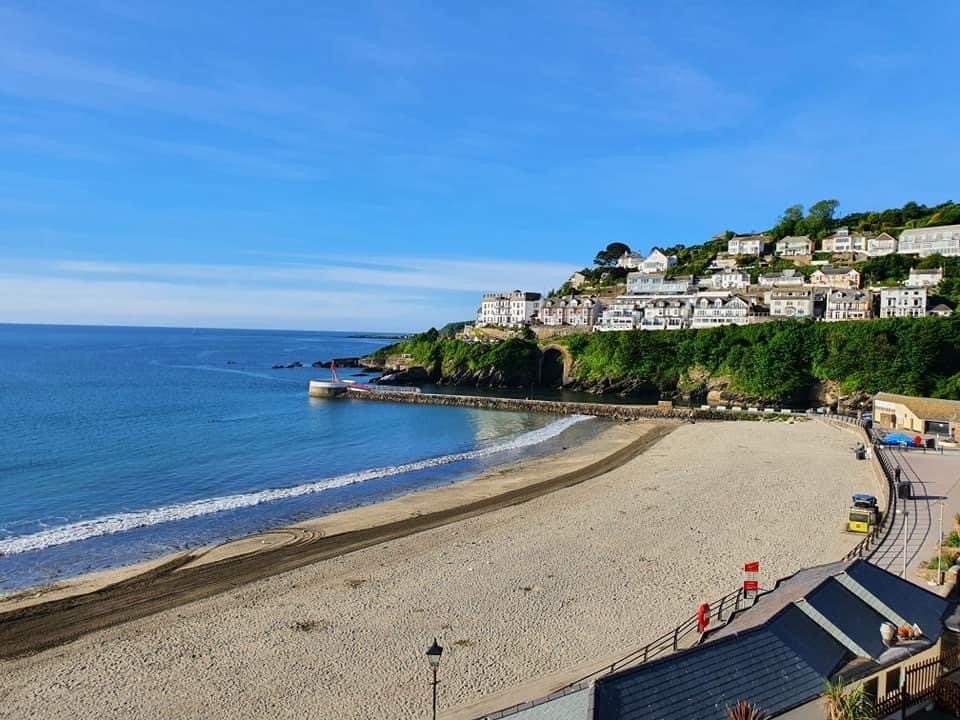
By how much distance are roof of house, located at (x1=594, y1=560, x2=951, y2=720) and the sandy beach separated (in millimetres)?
5741

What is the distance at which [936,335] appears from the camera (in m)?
59.1

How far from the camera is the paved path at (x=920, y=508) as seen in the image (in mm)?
18188

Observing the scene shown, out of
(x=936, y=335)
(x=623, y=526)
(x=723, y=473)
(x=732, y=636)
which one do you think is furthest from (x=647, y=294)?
Result: (x=732, y=636)

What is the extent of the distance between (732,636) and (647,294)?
98.4 metres

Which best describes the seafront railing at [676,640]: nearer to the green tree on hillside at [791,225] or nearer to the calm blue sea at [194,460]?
the calm blue sea at [194,460]

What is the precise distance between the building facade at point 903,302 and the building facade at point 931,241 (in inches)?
975

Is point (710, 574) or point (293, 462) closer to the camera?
point (710, 574)

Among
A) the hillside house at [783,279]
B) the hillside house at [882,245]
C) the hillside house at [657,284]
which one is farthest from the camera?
the hillside house at [657,284]

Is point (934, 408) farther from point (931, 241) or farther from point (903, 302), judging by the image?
point (931, 241)

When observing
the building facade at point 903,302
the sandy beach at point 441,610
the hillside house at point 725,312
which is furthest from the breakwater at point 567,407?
the building facade at point 903,302

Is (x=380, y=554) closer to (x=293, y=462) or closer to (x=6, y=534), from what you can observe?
(x=6, y=534)

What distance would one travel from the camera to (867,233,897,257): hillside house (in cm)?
9875

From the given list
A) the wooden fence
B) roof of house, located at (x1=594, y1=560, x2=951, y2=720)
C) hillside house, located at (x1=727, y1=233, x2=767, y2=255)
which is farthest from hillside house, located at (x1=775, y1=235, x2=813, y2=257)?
the wooden fence

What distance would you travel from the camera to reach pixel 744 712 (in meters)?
7.62
